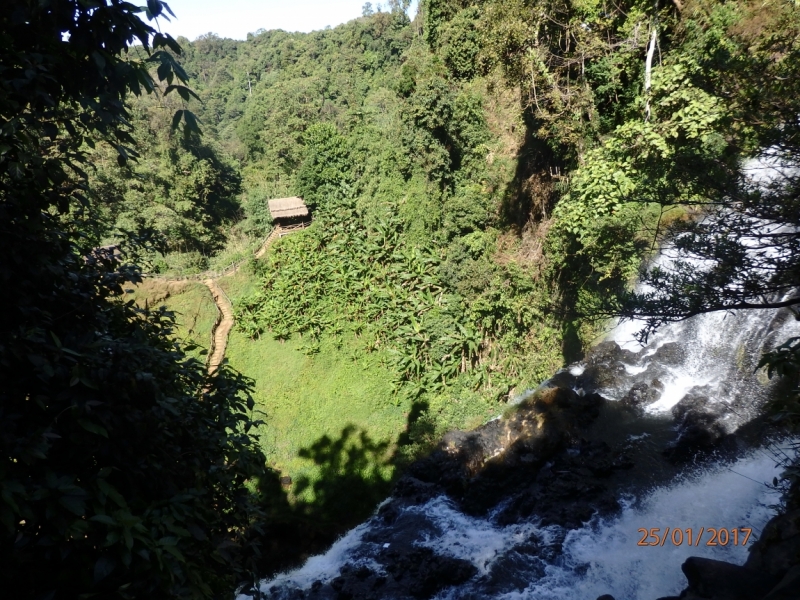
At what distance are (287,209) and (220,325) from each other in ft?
21.8

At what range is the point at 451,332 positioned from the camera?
611 inches

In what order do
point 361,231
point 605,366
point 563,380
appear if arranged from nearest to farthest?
point 605,366
point 563,380
point 361,231

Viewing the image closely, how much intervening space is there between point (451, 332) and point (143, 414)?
41.7ft

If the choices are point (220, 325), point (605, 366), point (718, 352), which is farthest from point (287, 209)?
point (718, 352)

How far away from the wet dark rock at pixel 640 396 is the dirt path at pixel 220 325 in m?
14.3

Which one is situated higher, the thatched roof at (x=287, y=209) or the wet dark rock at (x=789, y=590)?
the thatched roof at (x=287, y=209)

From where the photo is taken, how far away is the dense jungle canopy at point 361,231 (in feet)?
9.32

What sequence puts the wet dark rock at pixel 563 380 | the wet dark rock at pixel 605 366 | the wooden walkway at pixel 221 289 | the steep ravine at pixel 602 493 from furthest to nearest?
1. the wooden walkway at pixel 221 289
2. the wet dark rock at pixel 563 380
3. the wet dark rock at pixel 605 366
4. the steep ravine at pixel 602 493

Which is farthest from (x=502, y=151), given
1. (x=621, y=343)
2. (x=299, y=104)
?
(x=299, y=104)

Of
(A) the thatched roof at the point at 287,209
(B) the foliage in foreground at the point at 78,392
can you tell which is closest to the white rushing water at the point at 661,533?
(B) the foliage in foreground at the point at 78,392

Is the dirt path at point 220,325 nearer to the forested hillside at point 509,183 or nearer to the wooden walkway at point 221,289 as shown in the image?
the wooden walkway at point 221,289

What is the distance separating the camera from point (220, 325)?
864 inches

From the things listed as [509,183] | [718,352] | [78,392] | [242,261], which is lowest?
[718,352]

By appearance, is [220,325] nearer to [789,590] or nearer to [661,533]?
[661,533]
